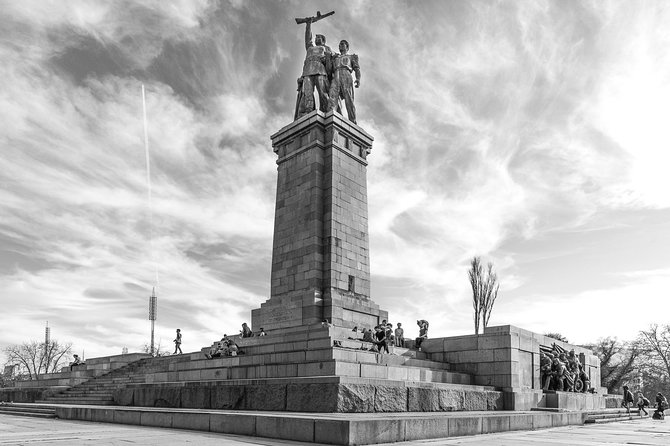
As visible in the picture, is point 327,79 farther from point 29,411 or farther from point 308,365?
point 29,411

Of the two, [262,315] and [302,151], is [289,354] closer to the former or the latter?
[262,315]

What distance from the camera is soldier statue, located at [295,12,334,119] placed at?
3056cm

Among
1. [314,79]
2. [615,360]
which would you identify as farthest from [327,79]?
[615,360]

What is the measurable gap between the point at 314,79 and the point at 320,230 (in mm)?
9043

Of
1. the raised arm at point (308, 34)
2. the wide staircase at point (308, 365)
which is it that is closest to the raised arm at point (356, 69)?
the raised arm at point (308, 34)

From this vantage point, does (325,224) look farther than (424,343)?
Yes

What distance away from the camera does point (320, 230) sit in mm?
26922

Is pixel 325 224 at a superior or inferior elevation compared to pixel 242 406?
superior

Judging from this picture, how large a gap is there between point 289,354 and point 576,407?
12283 mm

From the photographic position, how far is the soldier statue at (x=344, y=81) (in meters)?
30.5

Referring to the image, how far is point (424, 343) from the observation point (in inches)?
955

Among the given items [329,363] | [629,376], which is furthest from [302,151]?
[629,376]

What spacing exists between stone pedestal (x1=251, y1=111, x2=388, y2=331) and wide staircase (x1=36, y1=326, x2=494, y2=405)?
259cm

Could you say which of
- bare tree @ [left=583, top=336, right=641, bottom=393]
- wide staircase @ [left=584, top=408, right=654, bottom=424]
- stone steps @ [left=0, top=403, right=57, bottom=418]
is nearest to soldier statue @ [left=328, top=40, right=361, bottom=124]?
wide staircase @ [left=584, top=408, right=654, bottom=424]
